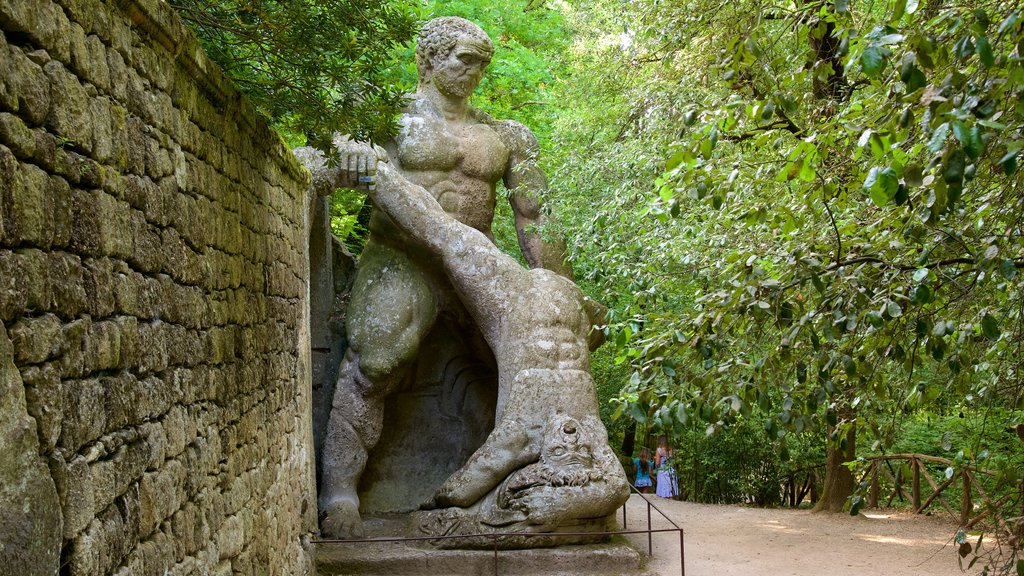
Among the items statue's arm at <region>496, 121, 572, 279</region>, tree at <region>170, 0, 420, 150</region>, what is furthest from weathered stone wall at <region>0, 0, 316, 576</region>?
statue's arm at <region>496, 121, 572, 279</region>

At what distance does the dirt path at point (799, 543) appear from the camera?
25.4 ft

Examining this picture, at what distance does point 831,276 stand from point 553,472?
3.26 m

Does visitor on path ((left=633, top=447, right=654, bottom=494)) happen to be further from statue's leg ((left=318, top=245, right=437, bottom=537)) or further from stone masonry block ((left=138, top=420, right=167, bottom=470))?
stone masonry block ((left=138, top=420, right=167, bottom=470))

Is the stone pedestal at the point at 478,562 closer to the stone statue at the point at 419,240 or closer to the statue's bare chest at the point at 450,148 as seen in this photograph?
the stone statue at the point at 419,240

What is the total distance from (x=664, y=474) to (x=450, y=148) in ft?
24.7

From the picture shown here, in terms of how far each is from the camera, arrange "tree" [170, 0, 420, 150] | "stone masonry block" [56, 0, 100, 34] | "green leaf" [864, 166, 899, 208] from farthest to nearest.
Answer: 1. "tree" [170, 0, 420, 150]
2. "green leaf" [864, 166, 899, 208]
3. "stone masonry block" [56, 0, 100, 34]

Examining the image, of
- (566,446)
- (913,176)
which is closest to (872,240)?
(913,176)

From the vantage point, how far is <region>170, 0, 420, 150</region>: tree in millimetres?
4469

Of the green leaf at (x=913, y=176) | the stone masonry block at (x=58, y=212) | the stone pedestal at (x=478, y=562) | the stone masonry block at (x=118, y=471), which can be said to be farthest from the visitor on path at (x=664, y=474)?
the stone masonry block at (x=58, y=212)

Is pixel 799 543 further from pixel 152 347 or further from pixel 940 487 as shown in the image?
pixel 152 347

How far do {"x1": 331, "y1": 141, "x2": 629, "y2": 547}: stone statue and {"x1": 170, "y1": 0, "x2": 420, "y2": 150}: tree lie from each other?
1.98 m

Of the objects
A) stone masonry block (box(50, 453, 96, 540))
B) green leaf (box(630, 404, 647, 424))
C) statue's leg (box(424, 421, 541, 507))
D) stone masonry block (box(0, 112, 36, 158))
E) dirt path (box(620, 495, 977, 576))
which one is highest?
stone masonry block (box(0, 112, 36, 158))

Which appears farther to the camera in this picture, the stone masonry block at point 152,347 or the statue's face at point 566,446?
the statue's face at point 566,446

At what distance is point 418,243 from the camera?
739 centimetres
